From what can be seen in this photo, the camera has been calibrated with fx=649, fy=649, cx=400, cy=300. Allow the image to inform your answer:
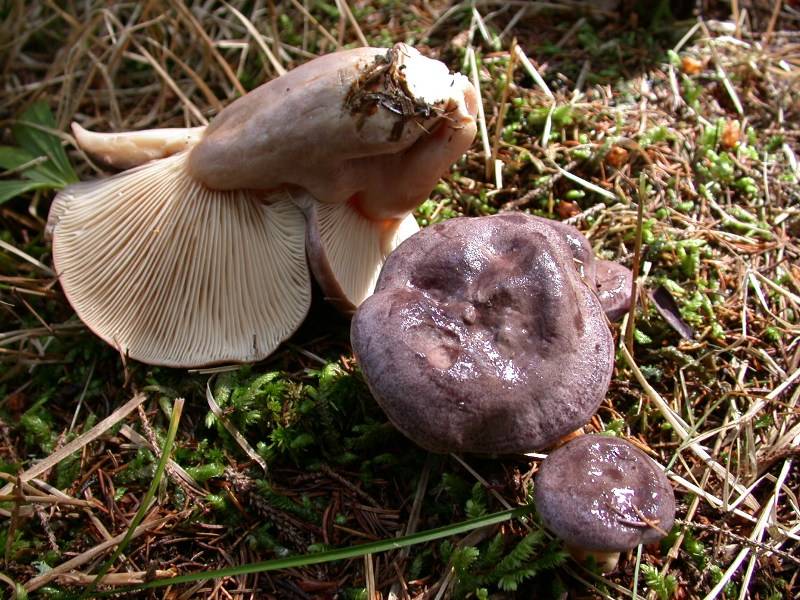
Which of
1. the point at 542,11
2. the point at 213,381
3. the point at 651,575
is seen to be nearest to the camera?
the point at 651,575

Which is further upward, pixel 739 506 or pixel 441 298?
pixel 441 298

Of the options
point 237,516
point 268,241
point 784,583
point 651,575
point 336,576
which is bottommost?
point 784,583

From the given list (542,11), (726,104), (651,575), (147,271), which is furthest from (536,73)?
(651,575)

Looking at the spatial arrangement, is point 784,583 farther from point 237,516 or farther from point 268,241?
point 268,241

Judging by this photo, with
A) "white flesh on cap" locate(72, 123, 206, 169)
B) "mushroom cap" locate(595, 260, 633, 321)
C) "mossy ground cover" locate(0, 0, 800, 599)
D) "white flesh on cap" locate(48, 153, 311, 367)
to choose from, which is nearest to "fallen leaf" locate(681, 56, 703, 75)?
"mossy ground cover" locate(0, 0, 800, 599)

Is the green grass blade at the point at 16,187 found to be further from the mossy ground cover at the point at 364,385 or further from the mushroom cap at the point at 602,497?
the mushroom cap at the point at 602,497
